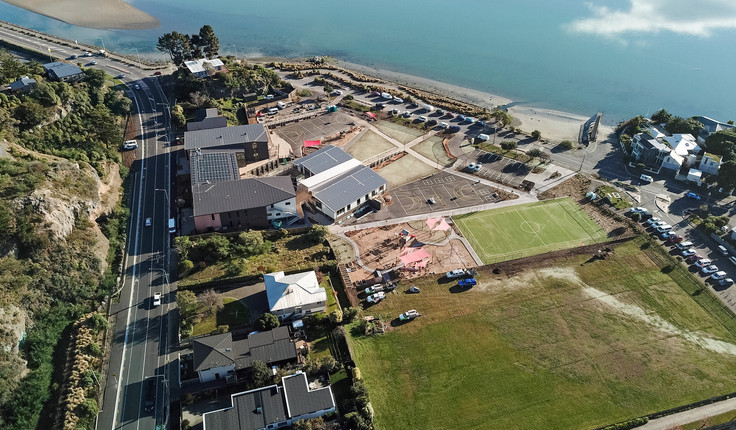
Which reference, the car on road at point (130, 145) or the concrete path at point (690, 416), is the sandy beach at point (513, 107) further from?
the car on road at point (130, 145)

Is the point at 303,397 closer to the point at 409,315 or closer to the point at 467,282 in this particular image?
the point at 409,315

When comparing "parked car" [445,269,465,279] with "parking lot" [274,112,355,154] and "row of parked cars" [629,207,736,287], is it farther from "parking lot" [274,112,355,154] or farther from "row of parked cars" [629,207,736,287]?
"parking lot" [274,112,355,154]

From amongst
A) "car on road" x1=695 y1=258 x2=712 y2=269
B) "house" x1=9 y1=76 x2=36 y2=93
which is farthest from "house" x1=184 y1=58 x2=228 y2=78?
"car on road" x1=695 y1=258 x2=712 y2=269

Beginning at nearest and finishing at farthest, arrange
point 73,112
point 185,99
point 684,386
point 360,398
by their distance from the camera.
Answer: point 360,398 → point 684,386 → point 73,112 → point 185,99

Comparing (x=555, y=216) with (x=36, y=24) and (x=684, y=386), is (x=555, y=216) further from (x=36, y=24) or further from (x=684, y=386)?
(x=36, y=24)

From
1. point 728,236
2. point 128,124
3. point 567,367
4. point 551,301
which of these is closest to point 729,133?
point 728,236
